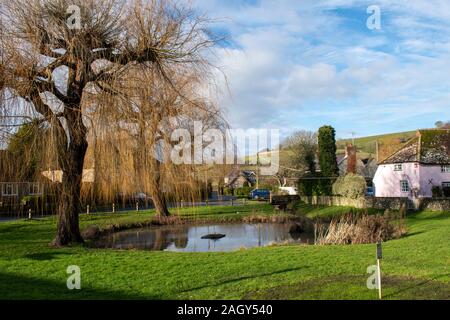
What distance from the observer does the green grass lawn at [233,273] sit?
802 centimetres

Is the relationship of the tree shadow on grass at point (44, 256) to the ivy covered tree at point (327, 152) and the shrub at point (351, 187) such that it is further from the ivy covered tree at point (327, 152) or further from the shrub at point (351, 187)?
the ivy covered tree at point (327, 152)

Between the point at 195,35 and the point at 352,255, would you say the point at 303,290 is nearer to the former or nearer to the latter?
the point at 352,255

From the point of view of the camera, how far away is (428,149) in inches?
1451

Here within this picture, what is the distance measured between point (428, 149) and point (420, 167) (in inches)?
82.5

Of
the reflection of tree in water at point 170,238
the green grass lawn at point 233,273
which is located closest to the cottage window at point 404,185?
the reflection of tree in water at point 170,238

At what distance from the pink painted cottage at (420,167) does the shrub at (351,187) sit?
5548 millimetres

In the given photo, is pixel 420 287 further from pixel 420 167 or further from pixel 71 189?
pixel 420 167

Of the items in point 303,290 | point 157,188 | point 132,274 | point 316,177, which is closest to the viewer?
point 303,290

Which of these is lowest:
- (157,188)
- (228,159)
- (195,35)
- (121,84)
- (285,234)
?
(285,234)

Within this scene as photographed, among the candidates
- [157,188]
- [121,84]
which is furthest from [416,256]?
[121,84]

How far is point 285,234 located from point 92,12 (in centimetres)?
1474

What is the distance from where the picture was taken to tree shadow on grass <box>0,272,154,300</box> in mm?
8005

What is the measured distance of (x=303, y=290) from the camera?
804 cm

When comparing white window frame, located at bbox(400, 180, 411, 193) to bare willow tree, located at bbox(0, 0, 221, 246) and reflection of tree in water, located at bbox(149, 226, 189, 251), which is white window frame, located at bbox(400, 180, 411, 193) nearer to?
reflection of tree in water, located at bbox(149, 226, 189, 251)
